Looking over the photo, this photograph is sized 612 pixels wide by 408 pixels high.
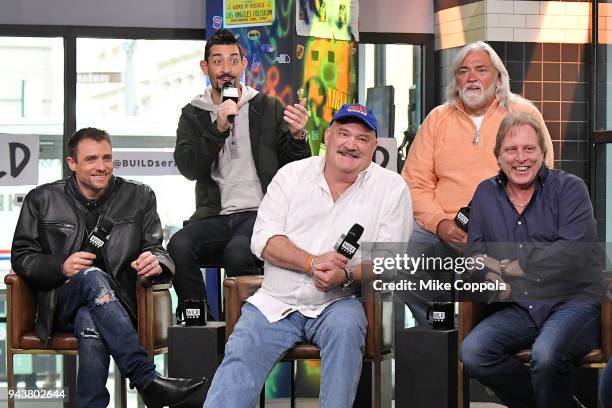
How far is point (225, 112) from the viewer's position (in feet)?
15.7

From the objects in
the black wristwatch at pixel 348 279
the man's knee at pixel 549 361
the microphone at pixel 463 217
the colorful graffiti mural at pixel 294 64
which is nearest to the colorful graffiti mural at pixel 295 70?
the colorful graffiti mural at pixel 294 64

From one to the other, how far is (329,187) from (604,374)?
128 centimetres

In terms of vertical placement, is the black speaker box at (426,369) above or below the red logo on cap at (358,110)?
below

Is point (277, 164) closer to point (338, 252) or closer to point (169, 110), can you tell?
point (338, 252)

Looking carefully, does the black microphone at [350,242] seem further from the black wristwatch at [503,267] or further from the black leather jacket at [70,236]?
the black leather jacket at [70,236]

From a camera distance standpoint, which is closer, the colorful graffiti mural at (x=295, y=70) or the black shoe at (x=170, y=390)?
the black shoe at (x=170, y=390)

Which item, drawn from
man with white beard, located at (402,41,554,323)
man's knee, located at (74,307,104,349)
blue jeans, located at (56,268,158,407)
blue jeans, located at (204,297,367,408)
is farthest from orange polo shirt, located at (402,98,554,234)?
man's knee, located at (74,307,104,349)

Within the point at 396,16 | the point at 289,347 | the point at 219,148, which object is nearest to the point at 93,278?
the point at 219,148

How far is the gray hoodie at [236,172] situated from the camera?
16.3 ft

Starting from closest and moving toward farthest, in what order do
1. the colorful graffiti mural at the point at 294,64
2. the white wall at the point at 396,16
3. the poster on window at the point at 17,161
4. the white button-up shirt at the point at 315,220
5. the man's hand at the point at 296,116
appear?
the white button-up shirt at the point at 315,220 → the man's hand at the point at 296,116 → the colorful graffiti mural at the point at 294,64 → the poster on window at the point at 17,161 → the white wall at the point at 396,16

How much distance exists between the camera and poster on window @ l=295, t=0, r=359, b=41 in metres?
6.15

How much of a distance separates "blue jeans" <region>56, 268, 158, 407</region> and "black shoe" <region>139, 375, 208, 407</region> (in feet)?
0.14

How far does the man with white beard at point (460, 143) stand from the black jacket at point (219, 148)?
1.82 ft

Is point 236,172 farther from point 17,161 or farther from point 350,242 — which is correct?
point 17,161
